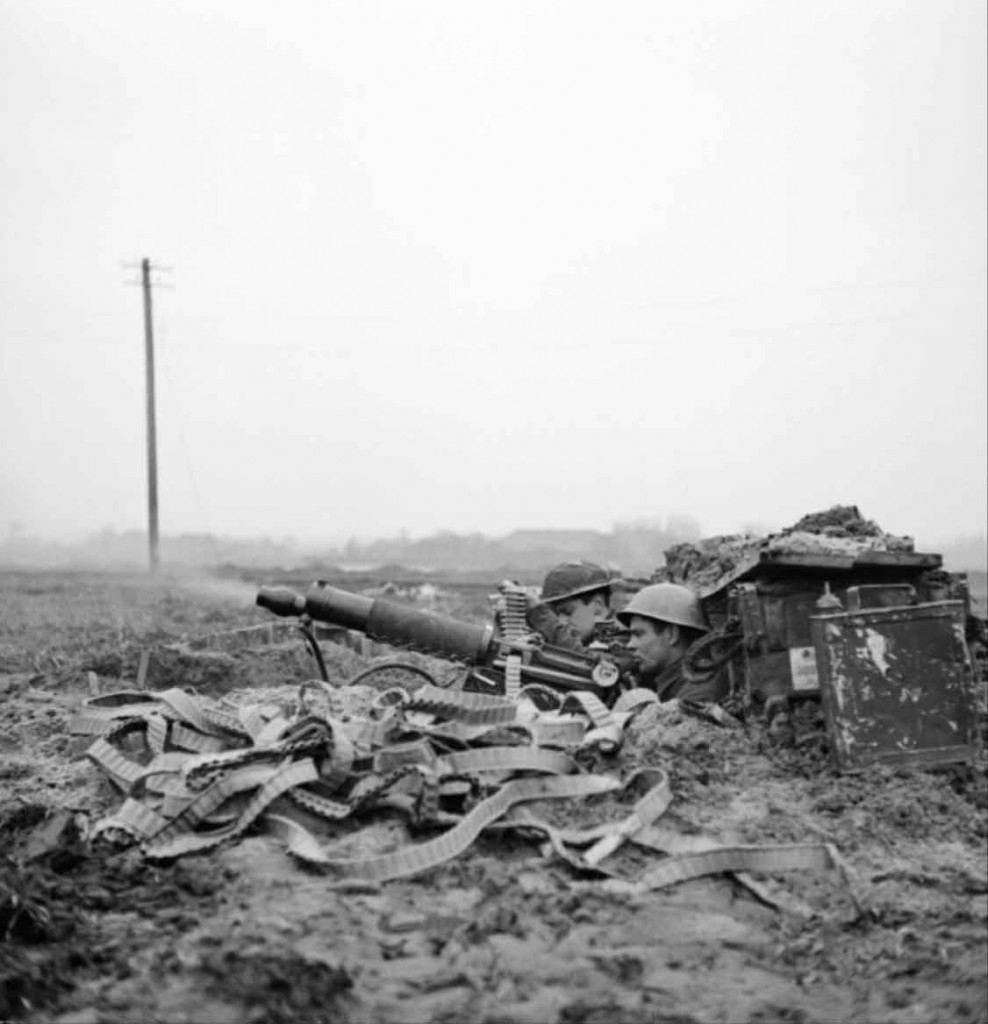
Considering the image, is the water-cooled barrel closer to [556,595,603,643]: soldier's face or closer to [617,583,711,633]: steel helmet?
[617,583,711,633]: steel helmet

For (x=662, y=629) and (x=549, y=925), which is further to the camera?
(x=662, y=629)

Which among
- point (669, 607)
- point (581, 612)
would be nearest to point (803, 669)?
point (669, 607)

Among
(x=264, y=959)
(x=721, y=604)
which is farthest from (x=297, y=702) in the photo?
(x=264, y=959)

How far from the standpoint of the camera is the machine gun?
7.75m

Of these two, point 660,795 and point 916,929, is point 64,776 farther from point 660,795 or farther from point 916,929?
point 916,929

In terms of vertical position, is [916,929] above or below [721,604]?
below

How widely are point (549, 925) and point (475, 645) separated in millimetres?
3372

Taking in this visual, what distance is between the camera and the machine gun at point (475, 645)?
7746 mm

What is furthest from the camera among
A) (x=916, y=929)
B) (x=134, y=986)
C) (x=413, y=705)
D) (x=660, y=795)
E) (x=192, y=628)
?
(x=192, y=628)

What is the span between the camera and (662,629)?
819 centimetres

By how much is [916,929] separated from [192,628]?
13.8 meters

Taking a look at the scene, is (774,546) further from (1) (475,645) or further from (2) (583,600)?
(2) (583,600)

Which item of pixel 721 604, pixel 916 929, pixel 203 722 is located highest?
pixel 721 604

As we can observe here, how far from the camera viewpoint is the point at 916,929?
4633mm
